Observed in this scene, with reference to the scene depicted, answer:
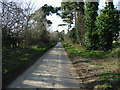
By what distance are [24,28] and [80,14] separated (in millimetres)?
10465

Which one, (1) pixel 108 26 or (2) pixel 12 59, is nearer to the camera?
(2) pixel 12 59

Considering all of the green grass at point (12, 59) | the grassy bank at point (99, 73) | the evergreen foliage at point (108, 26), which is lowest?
the grassy bank at point (99, 73)

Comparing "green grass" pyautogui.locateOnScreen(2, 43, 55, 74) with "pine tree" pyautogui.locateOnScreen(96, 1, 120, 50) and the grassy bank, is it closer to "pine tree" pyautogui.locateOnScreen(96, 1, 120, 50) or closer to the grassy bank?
the grassy bank

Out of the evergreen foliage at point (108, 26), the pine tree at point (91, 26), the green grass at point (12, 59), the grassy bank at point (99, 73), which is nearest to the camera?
the grassy bank at point (99, 73)

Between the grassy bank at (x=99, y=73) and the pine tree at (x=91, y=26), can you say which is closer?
the grassy bank at (x=99, y=73)

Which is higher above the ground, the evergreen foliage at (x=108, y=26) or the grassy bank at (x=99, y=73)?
the evergreen foliage at (x=108, y=26)

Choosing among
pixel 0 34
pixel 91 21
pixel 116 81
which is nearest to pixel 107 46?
pixel 91 21

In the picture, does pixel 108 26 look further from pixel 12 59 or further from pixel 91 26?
pixel 12 59

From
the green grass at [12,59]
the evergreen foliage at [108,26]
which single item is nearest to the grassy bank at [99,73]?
the evergreen foliage at [108,26]

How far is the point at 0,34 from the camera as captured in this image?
1037 cm

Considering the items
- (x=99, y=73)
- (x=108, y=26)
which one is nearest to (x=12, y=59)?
(x=99, y=73)

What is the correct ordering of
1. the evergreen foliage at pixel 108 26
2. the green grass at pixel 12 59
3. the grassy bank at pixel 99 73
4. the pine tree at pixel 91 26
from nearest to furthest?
the grassy bank at pixel 99 73
the green grass at pixel 12 59
the evergreen foliage at pixel 108 26
the pine tree at pixel 91 26

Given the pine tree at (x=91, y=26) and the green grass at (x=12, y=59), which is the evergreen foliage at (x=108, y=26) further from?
the green grass at (x=12, y=59)

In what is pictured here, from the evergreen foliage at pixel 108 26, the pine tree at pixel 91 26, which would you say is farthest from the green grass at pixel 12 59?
the pine tree at pixel 91 26
